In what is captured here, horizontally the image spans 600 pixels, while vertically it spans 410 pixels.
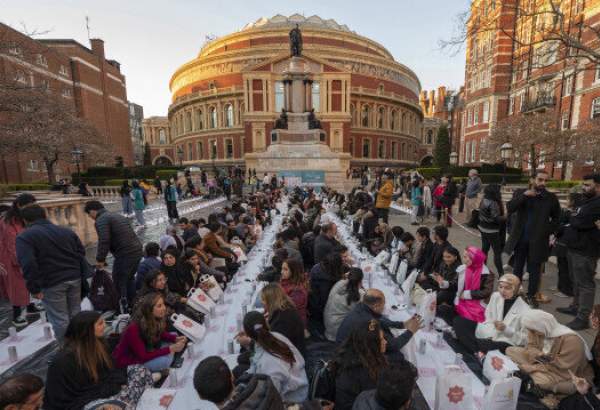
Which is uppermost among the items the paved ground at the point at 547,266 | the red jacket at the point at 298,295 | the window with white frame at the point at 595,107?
the window with white frame at the point at 595,107

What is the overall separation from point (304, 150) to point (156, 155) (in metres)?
53.2

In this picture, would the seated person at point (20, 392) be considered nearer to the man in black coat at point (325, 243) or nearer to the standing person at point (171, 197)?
the man in black coat at point (325, 243)

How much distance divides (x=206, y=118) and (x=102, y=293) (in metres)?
51.0

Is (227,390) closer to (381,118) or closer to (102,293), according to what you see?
(102,293)

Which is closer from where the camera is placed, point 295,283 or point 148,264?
point 295,283

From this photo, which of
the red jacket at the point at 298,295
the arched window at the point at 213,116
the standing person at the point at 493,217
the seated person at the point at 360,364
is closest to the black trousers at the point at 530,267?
the standing person at the point at 493,217

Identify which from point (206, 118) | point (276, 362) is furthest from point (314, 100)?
point (276, 362)

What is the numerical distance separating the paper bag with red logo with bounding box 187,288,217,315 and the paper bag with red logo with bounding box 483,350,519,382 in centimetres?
353

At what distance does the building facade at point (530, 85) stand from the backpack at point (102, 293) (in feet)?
40.3

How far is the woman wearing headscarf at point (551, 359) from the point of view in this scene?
2.64 metres

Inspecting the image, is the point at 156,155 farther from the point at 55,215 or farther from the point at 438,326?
the point at 438,326

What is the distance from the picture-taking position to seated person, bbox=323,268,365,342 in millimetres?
3586

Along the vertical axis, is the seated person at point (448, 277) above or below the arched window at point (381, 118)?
below

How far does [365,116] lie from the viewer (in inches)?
1986
